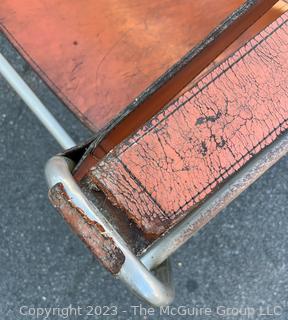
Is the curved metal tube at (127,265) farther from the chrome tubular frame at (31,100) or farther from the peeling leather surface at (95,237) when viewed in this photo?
the chrome tubular frame at (31,100)

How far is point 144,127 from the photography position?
0.75m

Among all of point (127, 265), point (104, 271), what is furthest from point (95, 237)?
point (104, 271)

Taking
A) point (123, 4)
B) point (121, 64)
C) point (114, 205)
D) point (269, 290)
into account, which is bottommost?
point (269, 290)

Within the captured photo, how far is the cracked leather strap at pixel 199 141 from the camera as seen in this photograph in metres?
0.76

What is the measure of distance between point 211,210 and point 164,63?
0.50m

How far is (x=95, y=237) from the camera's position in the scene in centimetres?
72

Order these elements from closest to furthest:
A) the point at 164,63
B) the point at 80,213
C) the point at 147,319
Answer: the point at 80,213 → the point at 164,63 → the point at 147,319

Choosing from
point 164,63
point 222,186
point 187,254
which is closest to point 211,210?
point 222,186

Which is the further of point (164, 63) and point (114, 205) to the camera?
point (164, 63)

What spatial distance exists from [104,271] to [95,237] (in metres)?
1.04

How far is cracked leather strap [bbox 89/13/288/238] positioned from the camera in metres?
0.76

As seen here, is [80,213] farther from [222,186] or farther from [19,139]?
[19,139]

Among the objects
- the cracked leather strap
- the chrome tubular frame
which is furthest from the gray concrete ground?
the cracked leather strap

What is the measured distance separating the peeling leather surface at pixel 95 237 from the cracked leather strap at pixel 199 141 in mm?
64
